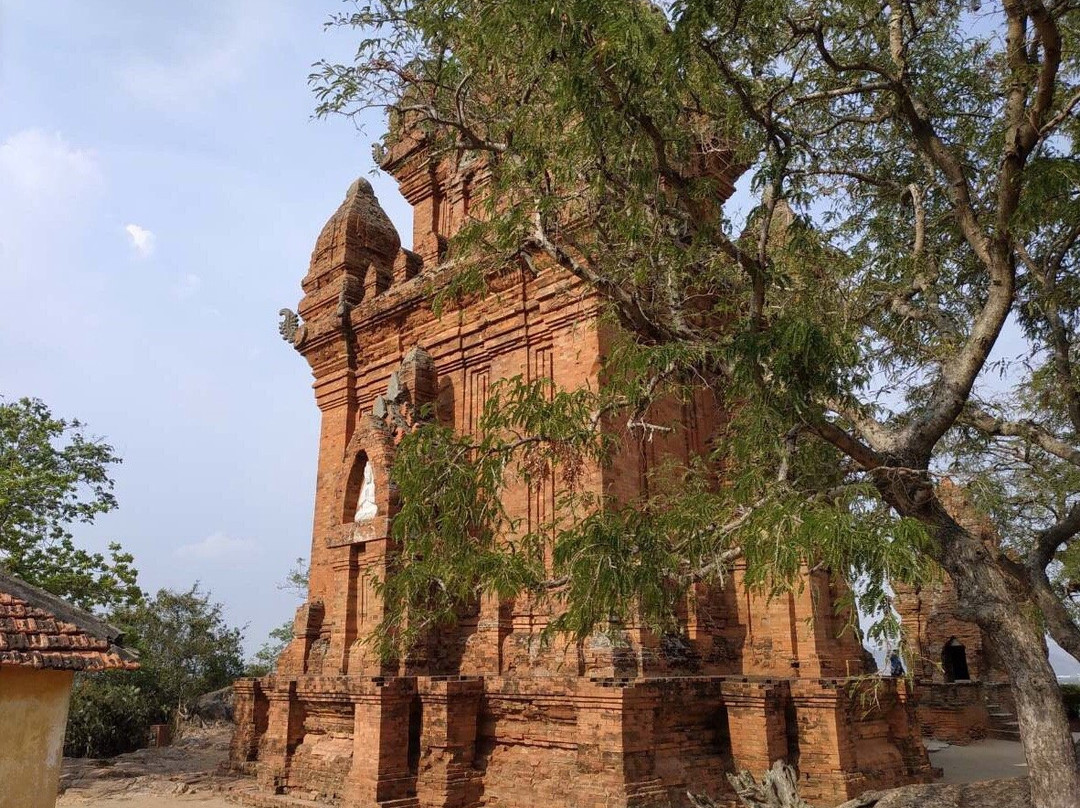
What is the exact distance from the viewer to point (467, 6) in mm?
6992

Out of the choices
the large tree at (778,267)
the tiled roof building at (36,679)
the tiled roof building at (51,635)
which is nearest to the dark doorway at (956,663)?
the large tree at (778,267)

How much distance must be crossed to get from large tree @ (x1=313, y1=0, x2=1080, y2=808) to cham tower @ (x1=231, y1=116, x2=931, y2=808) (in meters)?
1.23

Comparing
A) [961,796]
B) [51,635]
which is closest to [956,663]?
[961,796]

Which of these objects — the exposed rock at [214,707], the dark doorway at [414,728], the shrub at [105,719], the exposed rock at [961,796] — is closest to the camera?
the exposed rock at [961,796]

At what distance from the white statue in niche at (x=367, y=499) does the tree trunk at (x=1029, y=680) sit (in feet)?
24.7

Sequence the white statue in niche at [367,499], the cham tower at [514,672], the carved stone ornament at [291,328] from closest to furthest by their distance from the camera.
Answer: the cham tower at [514,672] → the white statue in niche at [367,499] → the carved stone ornament at [291,328]

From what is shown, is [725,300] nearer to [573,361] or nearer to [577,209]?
[577,209]

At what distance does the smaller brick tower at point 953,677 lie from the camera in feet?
54.6

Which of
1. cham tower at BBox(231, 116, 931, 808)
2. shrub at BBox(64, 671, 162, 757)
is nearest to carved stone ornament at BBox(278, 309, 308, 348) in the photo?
cham tower at BBox(231, 116, 931, 808)

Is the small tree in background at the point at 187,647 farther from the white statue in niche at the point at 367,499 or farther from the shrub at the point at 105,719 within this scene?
the white statue in niche at the point at 367,499

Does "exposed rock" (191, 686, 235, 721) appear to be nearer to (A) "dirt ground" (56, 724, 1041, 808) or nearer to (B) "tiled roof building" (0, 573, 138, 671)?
(A) "dirt ground" (56, 724, 1041, 808)

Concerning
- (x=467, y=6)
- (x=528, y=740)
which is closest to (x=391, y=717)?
(x=528, y=740)

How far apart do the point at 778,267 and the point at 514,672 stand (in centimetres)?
531

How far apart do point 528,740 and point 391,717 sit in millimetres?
1579
